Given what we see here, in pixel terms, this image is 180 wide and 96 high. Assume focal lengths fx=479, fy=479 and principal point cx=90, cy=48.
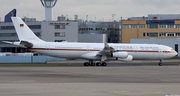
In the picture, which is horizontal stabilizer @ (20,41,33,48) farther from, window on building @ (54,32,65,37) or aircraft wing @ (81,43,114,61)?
window on building @ (54,32,65,37)

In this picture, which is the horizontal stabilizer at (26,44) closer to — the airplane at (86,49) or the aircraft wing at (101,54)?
the airplane at (86,49)

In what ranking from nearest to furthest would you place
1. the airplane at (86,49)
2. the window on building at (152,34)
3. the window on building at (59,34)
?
the airplane at (86,49) < the window on building at (59,34) < the window on building at (152,34)

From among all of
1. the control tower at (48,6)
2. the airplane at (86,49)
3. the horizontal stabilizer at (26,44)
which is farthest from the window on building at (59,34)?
the horizontal stabilizer at (26,44)

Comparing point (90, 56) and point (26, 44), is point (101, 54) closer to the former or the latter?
point (90, 56)

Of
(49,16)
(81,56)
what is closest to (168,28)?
(49,16)

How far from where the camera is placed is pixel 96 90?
26.2m

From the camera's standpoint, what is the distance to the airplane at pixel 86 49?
63219mm

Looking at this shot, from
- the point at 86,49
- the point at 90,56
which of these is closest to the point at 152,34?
the point at 90,56

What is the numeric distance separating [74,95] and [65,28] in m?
90.7

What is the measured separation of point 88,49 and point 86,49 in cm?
33

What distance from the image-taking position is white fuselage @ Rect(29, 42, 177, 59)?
63.4 m

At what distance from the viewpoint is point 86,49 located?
65.7m

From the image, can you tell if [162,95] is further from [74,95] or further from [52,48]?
[52,48]

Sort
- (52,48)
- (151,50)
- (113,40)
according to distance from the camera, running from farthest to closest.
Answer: (113,40)
(151,50)
(52,48)
